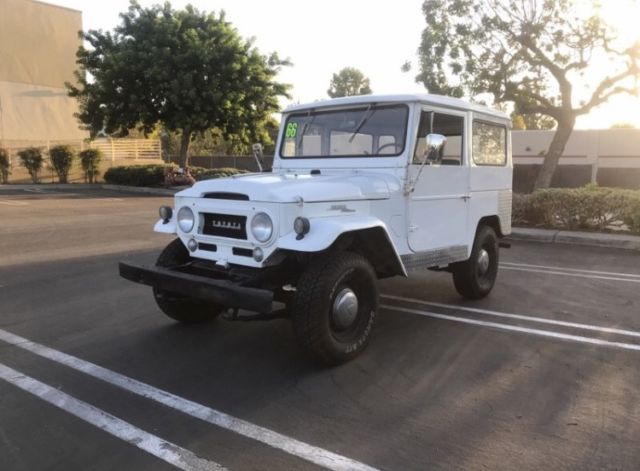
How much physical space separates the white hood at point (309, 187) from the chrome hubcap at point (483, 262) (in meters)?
1.92

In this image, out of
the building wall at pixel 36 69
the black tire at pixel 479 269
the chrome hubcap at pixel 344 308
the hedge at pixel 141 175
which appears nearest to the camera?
the chrome hubcap at pixel 344 308

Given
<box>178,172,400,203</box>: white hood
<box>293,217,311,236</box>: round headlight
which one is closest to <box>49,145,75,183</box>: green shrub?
<box>178,172,400,203</box>: white hood

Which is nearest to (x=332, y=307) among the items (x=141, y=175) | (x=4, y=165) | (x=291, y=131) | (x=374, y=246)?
(x=374, y=246)

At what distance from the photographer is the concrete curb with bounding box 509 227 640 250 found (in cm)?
1077

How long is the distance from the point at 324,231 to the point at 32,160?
78.7 ft

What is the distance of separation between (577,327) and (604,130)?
2484 cm

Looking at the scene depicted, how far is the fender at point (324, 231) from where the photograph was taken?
3990 millimetres

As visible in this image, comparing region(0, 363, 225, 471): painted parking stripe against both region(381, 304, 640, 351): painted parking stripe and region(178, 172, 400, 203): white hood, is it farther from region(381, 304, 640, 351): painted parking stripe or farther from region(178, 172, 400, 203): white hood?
region(381, 304, 640, 351): painted parking stripe

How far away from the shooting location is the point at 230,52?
77.1ft

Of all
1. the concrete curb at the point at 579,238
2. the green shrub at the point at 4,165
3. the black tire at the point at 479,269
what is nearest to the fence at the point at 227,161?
the green shrub at the point at 4,165

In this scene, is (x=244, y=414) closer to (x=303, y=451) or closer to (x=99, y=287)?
(x=303, y=451)

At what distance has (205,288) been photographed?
4137 millimetres

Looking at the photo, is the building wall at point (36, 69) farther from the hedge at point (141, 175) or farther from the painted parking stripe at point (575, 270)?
the painted parking stripe at point (575, 270)

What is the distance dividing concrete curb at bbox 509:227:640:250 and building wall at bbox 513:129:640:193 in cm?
1550
